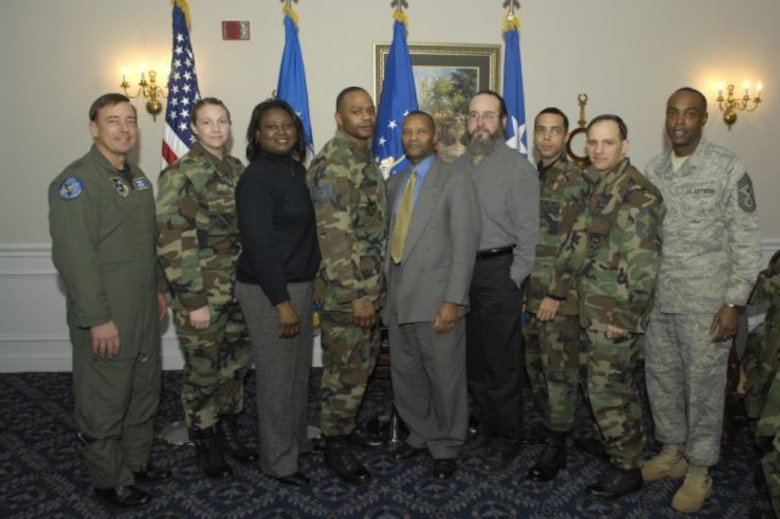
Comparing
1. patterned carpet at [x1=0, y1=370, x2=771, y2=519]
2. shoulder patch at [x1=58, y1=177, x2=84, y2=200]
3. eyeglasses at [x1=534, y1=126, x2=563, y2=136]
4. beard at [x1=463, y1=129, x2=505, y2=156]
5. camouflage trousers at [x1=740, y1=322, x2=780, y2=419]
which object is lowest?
patterned carpet at [x1=0, y1=370, x2=771, y2=519]

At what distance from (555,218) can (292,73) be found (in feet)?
8.06

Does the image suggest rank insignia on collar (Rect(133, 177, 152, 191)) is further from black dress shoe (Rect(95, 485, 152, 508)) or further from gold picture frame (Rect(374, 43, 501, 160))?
gold picture frame (Rect(374, 43, 501, 160))

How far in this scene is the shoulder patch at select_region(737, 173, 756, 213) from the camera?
8.04 feet

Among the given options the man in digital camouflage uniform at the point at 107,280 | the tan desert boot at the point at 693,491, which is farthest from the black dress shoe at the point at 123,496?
the tan desert boot at the point at 693,491

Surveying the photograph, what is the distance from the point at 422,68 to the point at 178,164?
2508mm

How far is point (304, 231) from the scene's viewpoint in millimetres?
2602

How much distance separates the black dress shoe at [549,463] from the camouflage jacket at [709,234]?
0.97 metres

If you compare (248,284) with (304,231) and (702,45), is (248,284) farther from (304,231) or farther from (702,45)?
(702,45)

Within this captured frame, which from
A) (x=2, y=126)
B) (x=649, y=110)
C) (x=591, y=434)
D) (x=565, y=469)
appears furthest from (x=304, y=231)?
(x=649, y=110)

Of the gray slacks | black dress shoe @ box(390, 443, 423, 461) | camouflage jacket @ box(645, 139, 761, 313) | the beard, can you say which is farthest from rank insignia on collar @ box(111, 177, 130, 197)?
camouflage jacket @ box(645, 139, 761, 313)

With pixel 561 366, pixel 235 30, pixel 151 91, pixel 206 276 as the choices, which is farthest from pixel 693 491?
pixel 151 91

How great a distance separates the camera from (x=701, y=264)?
252cm

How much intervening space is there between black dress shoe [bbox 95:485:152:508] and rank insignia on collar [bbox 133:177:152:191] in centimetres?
146

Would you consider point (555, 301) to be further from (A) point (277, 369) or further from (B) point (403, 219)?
(A) point (277, 369)
